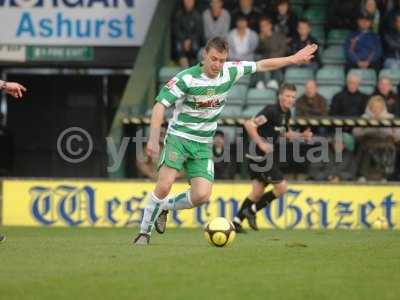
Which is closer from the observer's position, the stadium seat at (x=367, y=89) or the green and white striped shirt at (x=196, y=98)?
the green and white striped shirt at (x=196, y=98)

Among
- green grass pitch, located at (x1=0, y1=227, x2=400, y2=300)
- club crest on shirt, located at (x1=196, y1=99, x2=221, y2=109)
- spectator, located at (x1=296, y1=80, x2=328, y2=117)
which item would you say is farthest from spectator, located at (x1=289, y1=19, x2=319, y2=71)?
club crest on shirt, located at (x1=196, y1=99, x2=221, y2=109)

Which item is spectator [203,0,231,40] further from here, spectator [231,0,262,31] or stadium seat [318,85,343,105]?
stadium seat [318,85,343,105]

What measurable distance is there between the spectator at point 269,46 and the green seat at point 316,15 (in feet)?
4.39

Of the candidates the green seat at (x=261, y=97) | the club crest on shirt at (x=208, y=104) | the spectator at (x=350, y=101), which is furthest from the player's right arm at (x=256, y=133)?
the green seat at (x=261, y=97)

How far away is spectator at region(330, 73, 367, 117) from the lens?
19.6 m

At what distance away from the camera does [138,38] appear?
2288cm

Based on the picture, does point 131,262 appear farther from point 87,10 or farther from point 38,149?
point 38,149

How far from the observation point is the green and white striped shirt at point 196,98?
40.7 feet

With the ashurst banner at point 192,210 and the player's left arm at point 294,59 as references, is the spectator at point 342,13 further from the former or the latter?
the player's left arm at point 294,59

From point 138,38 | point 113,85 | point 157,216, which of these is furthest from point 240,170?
point 157,216

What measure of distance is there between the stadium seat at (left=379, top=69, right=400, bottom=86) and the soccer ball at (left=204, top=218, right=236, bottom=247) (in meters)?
8.82

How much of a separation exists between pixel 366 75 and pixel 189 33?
10.8ft

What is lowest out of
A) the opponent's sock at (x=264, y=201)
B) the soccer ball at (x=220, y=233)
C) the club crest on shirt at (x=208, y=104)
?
the soccer ball at (x=220, y=233)

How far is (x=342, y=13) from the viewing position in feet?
71.7
